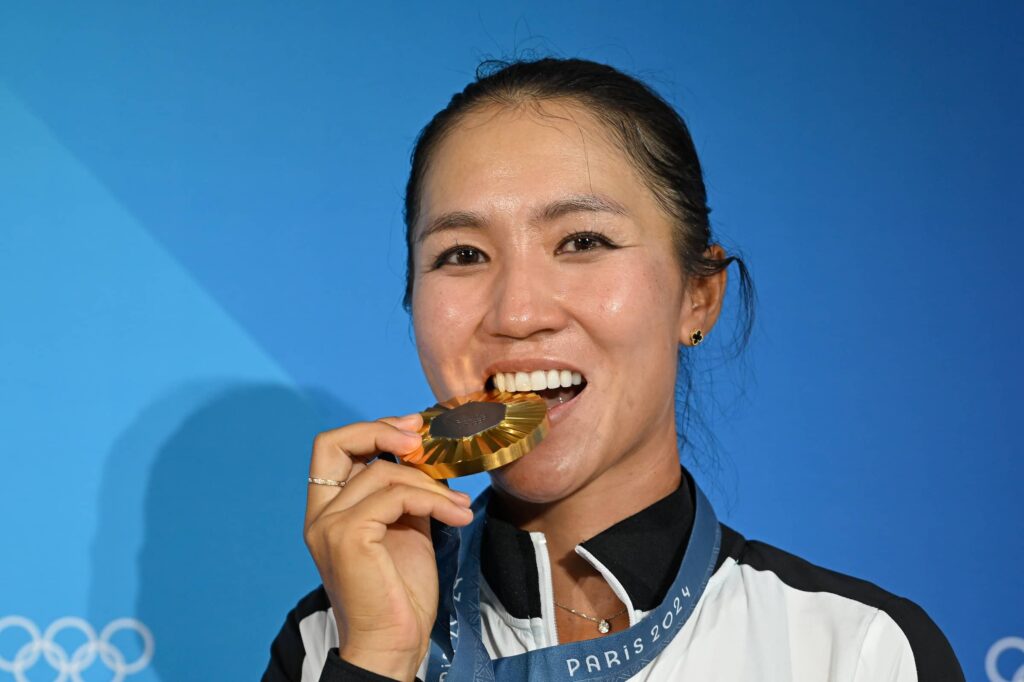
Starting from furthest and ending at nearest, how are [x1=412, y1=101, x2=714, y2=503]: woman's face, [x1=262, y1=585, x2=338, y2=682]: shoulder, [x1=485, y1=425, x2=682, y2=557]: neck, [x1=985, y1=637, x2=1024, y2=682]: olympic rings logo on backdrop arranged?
[x1=985, y1=637, x2=1024, y2=682]: olympic rings logo on backdrop
[x1=262, y1=585, x2=338, y2=682]: shoulder
[x1=485, y1=425, x2=682, y2=557]: neck
[x1=412, y1=101, x2=714, y2=503]: woman's face

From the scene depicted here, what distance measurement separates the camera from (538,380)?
50.5 inches

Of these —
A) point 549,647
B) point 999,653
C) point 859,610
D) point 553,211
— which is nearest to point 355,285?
point 553,211

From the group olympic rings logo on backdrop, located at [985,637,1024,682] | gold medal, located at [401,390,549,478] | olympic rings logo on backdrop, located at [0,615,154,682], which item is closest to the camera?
gold medal, located at [401,390,549,478]

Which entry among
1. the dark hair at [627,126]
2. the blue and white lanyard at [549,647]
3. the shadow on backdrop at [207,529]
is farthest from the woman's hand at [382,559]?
the shadow on backdrop at [207,529]

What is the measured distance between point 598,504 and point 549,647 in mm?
182

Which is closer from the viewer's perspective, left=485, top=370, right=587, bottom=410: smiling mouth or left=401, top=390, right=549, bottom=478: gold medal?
left=401, top=390, right=549, bottom=478: gold medal

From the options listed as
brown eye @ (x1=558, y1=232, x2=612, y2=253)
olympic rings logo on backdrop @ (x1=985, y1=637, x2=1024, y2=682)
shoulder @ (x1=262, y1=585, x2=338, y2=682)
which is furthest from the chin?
olympic rings logo on backdrop @ (x1=985, y1=637, x2=1024, y2=682)

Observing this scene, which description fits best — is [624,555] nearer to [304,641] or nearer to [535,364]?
[535,364]

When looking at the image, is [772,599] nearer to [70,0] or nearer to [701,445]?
[701,445]

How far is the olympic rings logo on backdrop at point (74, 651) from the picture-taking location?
179cm

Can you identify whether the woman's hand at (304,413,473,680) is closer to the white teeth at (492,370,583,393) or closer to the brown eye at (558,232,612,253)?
the white teeth at (492,370,583,393)

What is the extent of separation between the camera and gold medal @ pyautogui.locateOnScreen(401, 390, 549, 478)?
1169 millimetres

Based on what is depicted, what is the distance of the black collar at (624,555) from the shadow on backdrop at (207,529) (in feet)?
2.13

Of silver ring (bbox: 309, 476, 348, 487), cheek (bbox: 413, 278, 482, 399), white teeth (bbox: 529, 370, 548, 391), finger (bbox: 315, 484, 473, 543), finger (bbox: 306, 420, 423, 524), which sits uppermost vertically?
cheek (bbox: 413, 278, 482, 399)
